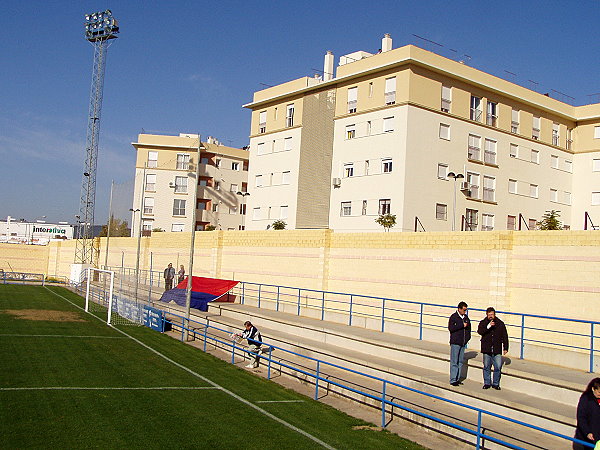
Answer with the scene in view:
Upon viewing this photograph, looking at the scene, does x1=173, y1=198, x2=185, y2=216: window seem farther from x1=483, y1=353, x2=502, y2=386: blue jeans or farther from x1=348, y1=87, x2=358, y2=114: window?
x1=483, y1=353, x2=502, y2=386: blue jeans

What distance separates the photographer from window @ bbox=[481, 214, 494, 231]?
1442 inches

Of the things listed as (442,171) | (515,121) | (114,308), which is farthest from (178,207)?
(515,121)

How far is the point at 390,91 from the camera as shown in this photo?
35094 mm

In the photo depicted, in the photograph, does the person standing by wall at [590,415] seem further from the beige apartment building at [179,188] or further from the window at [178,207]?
the window at [178,207]

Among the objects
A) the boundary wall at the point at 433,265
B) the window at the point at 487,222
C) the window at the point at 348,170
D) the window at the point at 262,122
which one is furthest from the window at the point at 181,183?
the window at the point at 487,222

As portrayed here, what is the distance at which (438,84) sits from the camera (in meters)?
35.2

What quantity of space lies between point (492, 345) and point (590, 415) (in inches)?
225

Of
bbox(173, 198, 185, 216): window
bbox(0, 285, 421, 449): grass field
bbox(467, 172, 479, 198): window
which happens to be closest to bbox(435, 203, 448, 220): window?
bbox(467, 172, 479, 198): window

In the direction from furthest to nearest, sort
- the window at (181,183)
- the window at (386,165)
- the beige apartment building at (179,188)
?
the window at (181,183) → the beige apartment building at (179,188) → the window at (386,165)

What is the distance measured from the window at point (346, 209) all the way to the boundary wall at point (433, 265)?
6167 mm

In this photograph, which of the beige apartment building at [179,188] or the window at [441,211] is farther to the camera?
the beige apartment building at [179,188]

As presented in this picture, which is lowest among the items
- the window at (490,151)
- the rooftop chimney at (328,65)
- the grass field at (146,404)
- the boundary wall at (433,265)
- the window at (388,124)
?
the grass field at (146,404)

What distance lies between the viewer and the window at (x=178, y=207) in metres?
64.5

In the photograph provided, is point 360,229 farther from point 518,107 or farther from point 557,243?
point 557,243
